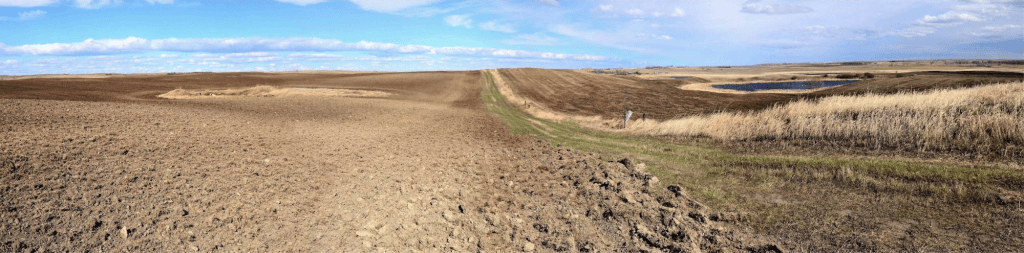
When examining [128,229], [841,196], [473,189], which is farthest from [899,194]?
[128,229]

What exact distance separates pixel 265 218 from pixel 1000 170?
1431cm

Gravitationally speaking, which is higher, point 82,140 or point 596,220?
point 82,140

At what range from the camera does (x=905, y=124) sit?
13922 mm

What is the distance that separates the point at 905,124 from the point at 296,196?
55.2 ft

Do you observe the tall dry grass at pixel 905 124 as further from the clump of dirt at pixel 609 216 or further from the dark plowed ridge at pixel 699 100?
the clump of dirt at pixel 609 216

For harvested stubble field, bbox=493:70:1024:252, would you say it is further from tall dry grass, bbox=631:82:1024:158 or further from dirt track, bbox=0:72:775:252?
dirt track, bbox=0:72:775:252

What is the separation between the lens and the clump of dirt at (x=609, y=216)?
7547 mm

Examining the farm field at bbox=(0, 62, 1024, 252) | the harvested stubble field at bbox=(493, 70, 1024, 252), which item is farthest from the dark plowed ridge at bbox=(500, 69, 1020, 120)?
the farm field at bbox=(0, 62, 1024, 252)

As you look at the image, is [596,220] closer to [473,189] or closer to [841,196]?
[473,189]

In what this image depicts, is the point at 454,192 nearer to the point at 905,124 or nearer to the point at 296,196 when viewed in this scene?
the point at 296,196

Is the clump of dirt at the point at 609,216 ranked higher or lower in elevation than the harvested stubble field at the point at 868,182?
lower

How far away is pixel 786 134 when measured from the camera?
1612cm

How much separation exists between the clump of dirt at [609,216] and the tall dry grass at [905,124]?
24.4 ft

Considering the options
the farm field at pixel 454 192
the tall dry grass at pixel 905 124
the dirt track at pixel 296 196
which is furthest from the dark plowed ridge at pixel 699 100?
the dirt track at pixel 296 196
